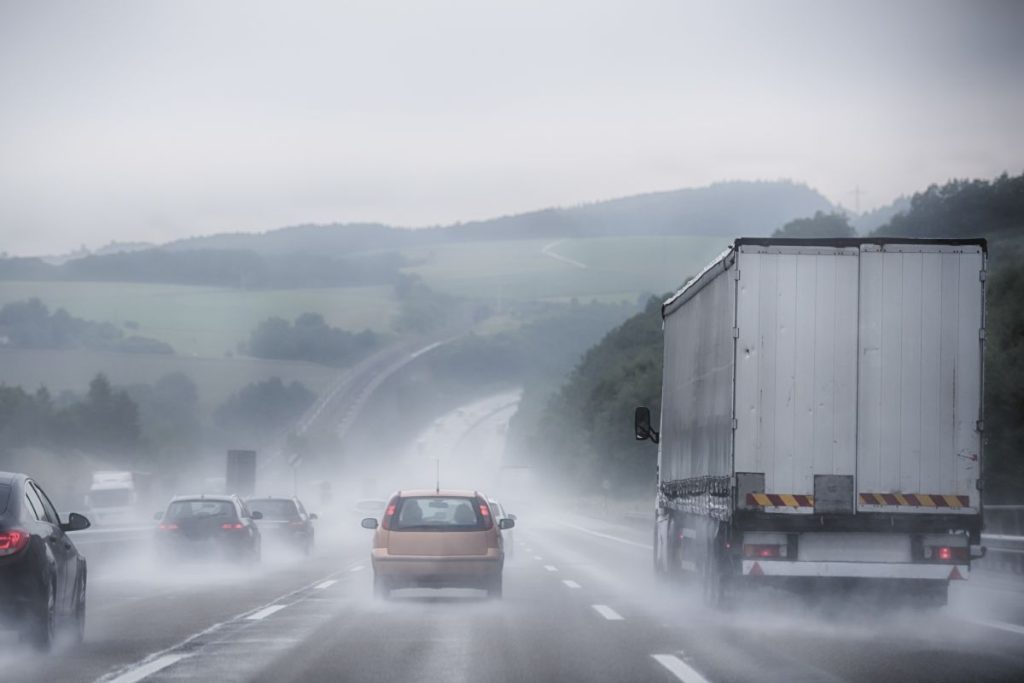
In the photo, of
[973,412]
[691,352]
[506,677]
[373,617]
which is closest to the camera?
[506,677]

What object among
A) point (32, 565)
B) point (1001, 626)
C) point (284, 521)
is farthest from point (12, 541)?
point (284, 521)

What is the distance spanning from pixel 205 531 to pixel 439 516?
8.65m

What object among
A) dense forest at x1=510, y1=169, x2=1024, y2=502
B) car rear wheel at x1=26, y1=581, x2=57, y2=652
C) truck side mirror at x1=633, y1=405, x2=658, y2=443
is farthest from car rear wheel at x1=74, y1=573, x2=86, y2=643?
dense forest at x1=510, y1=169, x2=1024, y2=502

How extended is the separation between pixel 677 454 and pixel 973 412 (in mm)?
5656

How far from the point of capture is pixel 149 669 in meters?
11.7

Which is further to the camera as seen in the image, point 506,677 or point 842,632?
point 842,632

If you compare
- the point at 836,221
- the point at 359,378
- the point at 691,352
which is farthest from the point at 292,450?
the point at 691,352

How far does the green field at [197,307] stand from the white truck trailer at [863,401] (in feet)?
475

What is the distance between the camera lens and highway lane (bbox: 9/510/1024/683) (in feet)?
37.9

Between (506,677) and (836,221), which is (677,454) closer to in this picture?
(506,677)

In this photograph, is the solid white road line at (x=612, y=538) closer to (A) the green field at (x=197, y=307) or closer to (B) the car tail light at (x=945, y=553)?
Result: (B) the car tail light at (x=945, y=553)

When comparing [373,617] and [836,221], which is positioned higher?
[836,221]

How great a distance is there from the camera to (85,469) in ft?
366

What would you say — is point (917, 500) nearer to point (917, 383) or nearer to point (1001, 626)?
point (917, 383)
